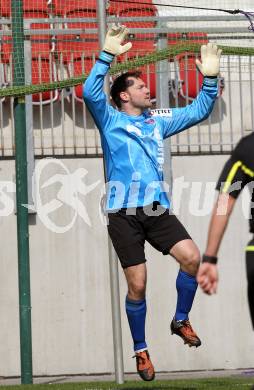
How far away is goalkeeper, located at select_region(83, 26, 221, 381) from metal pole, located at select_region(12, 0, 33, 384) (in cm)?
281

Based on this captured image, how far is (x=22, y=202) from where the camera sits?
1209 centimetres

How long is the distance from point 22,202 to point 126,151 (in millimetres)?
3103

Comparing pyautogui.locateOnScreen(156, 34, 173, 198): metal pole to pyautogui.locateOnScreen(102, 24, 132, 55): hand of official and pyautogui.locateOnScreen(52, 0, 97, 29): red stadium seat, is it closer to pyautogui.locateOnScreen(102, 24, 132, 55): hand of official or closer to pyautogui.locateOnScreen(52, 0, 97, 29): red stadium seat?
pyautogui.locateOnScreen(52, 0, 97, 29): red stadium seat

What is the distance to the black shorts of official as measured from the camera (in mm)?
9156

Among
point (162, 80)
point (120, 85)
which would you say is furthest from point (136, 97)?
point (162, 80)

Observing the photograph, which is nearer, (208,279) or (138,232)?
(208,279)

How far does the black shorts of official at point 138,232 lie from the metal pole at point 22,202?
9.96 ft

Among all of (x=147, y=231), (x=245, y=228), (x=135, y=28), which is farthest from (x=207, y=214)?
(x=147, y=231)

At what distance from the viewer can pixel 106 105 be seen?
921 cm

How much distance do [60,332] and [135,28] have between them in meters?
3.69

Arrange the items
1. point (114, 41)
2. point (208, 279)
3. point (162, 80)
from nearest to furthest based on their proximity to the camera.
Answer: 1. point (208, 279)
2. point (114, 41)
3. point (162, 80)

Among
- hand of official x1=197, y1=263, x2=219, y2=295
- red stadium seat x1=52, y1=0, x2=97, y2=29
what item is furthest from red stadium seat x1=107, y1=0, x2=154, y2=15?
hand of official x1=197, y1=263, x2=219, y2=295

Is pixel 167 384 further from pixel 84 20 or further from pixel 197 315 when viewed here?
pixel 84 20

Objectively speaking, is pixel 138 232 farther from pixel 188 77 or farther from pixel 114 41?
pixel 188 77
